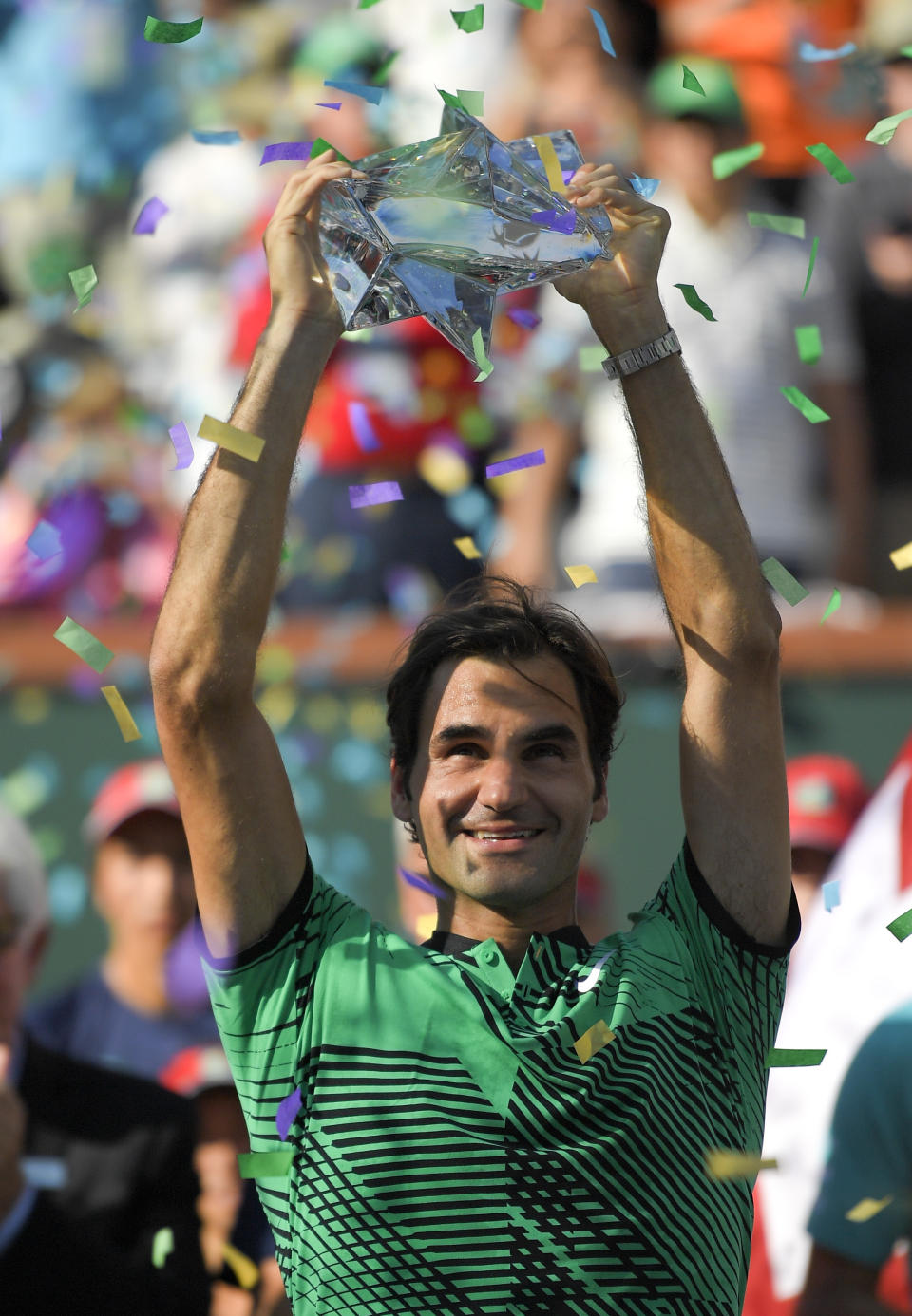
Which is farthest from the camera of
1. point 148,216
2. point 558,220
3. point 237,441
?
point 148,216

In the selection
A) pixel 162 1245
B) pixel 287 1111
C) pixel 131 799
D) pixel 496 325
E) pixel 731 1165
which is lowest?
pixel 131 799

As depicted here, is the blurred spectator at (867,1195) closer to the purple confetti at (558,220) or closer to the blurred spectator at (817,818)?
the blurred spectator at (817,818)

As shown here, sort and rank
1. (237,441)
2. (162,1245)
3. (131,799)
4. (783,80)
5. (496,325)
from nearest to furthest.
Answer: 1. (237,441)
2. (162,1245)
3. (131,799)
4. (496,325)
5. (783,80)

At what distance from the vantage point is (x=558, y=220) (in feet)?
7.23

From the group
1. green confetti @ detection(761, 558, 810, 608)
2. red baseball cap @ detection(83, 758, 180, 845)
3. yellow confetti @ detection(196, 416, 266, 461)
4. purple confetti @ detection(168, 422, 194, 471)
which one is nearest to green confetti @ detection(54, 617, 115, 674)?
purple confetti @ detection(168, 422, 194, 471)

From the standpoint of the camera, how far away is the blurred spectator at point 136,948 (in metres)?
4.04

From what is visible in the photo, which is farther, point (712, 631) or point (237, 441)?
point (712, 631)

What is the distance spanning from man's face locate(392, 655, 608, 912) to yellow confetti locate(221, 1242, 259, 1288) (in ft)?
4.37

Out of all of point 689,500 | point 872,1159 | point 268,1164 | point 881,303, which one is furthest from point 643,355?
point 881,303

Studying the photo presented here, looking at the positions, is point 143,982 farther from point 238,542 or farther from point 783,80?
point 783,80

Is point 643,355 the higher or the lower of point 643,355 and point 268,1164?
the higher

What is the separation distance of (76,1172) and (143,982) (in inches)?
33.3

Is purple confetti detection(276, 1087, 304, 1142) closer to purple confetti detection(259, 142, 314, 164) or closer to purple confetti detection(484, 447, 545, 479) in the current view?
purple confetti detection(484, 447, 545, 479)

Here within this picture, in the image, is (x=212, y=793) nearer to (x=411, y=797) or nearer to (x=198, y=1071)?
(x=411, y=797)
